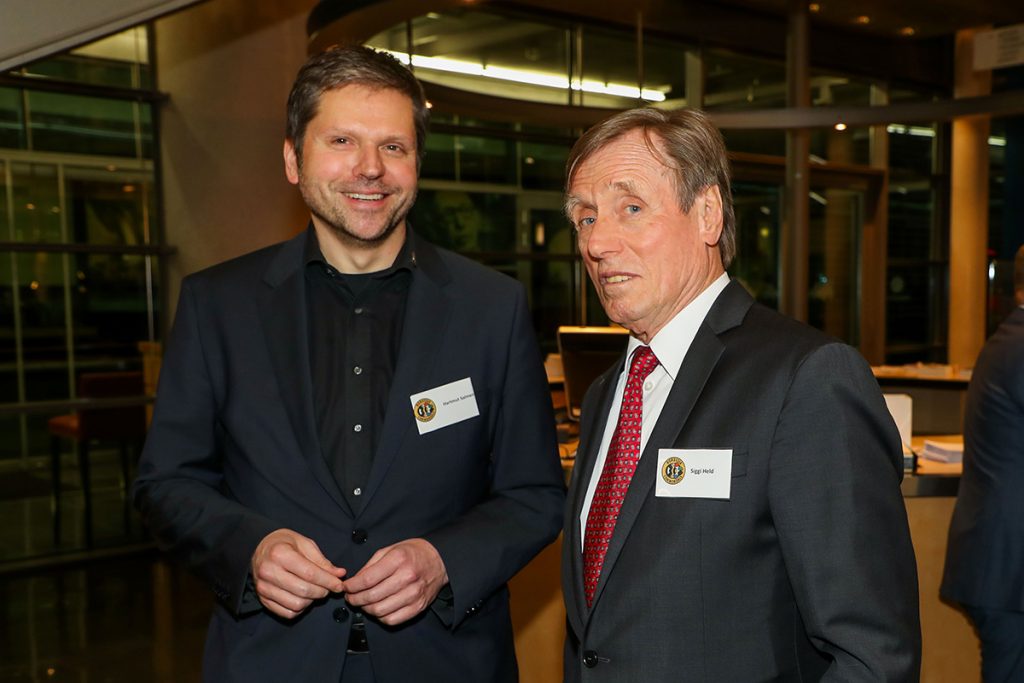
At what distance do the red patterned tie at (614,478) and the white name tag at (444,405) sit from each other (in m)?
0.30

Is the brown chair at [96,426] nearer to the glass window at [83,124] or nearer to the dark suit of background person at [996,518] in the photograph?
the glass window at [83,124]

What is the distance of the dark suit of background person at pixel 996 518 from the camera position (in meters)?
3.28

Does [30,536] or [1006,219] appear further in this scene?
[1006,219]

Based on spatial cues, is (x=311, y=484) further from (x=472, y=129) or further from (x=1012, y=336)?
(x=472, y=129)

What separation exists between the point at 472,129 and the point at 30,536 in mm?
5500

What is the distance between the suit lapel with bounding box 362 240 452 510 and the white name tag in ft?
0.05

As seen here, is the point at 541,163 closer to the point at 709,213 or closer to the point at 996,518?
the point at 996,518

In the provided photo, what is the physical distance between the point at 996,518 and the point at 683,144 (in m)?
2.41

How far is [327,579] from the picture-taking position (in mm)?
1536

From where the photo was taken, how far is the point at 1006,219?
11703 mm

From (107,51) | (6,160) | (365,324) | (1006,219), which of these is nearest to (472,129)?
(107,51)

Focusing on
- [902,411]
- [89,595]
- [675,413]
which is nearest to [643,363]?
[675,413]

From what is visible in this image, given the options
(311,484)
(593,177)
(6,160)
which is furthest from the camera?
(6,160)

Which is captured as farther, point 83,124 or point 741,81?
point 741,81
